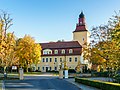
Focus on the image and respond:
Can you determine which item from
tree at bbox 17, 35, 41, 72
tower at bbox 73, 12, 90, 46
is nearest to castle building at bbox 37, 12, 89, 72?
Answer: tower at bbox 73, 12, 90, 46

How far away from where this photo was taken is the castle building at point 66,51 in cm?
7775

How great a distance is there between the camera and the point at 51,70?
80.8 metres

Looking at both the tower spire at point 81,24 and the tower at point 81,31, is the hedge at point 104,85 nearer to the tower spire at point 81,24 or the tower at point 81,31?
the tower at point 81,31

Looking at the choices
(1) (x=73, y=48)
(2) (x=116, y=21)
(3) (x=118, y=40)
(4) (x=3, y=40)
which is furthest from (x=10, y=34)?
(1) (x=73, y=48)

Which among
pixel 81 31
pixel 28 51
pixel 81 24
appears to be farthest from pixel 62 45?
pixel 28 51

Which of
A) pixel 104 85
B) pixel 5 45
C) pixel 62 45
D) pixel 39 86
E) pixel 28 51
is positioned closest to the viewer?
pixel 104 85

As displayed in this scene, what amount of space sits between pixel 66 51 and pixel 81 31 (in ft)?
30.5

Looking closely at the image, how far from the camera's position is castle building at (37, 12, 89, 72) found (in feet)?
255

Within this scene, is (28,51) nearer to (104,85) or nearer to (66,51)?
(66,51)

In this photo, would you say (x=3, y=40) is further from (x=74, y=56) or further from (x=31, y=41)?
(x=74, y=56)

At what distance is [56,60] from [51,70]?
350 cm

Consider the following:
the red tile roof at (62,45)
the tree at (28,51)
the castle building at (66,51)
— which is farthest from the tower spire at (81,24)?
the tree at (28,51)

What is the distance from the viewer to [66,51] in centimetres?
7894

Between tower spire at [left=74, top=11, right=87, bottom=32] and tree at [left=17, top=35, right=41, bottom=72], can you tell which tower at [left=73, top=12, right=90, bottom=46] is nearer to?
tower spire at [left=74, top=11, right=87, bottom=32]
